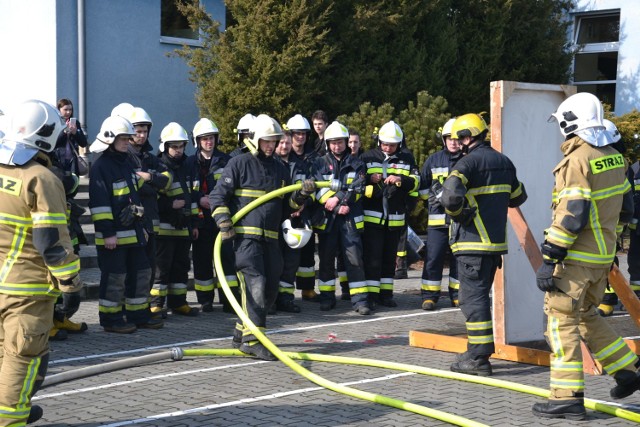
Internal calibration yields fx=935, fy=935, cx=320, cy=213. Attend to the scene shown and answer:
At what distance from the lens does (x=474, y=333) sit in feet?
25.5

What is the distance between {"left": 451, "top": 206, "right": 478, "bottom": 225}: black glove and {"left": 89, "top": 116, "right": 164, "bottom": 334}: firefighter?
339cm

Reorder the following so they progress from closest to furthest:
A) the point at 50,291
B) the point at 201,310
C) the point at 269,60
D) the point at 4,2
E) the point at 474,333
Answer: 1. the point at 50,291
2. the point at 474,333
3. the point at 201,310
4. the point at 269,60
5. the point at 4,2

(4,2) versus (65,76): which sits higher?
(4,2)

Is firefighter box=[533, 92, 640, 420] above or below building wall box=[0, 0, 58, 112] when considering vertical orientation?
below

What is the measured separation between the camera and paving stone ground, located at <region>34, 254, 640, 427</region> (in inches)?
253

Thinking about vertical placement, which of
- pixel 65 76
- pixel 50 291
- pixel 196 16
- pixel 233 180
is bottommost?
pixel 50 291

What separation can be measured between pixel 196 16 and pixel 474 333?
35.2 feet

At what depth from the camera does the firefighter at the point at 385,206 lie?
36.6 ft

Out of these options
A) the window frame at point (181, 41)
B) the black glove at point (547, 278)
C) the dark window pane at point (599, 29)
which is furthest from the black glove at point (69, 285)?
the dark window pane at point (599, 29)

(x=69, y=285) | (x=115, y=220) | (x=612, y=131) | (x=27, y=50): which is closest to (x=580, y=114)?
(x=612, y=131)

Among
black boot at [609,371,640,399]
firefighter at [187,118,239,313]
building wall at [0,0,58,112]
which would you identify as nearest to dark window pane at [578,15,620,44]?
building wall at [0,0,58,112]

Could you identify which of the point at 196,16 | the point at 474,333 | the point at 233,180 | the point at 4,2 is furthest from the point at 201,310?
the point at 4,2

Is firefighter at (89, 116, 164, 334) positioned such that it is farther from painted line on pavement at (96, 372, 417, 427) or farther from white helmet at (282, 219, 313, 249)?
painted line on pavement at (96, 372, 417, 427)

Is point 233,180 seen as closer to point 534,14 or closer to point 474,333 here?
point 474,333
